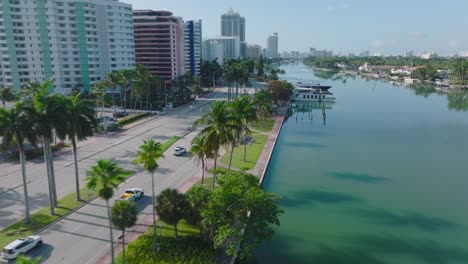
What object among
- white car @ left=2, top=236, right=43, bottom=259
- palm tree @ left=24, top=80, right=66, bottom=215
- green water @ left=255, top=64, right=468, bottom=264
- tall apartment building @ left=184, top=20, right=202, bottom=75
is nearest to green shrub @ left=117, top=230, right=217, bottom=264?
green water @ left=255, top=64, right=468, bottom=264

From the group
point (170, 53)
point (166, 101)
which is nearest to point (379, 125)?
point (166, 101)

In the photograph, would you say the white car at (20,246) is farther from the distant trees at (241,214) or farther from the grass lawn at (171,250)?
the distant trees at (241,214)

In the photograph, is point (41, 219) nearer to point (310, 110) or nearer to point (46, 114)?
point (46, 114)

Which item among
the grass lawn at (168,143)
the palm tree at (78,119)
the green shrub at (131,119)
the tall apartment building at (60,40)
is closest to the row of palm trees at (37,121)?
the palm tree at (78,119)

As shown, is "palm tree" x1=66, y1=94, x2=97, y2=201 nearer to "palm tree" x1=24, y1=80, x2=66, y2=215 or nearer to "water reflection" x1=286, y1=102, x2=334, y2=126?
"palm tree" x1=24, y1=80, x2=66, y2=215

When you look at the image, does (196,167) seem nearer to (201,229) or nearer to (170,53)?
(201,229)

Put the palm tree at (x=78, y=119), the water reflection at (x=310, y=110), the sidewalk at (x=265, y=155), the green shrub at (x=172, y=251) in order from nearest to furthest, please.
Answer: the green shrub at (x=172, y=251), the palm tree at (x=78, y=119), the sidewalk at (x=265, y=155), the water reflection at (x=310, y=110)
